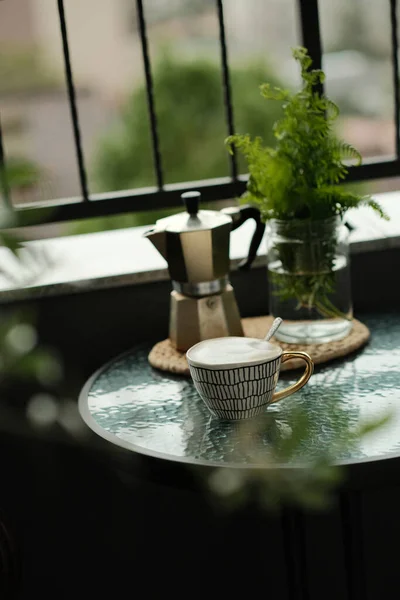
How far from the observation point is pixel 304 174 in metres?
1.35

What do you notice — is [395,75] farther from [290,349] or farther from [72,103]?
[290,349]

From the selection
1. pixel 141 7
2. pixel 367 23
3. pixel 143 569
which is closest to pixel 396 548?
pixel 143 569

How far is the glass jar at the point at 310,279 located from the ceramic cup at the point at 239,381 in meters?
0.23

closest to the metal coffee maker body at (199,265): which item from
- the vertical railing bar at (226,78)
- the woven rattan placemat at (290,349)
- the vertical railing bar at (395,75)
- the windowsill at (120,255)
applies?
the woven rattan placemat at (290,349)

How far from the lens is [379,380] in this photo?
128cm

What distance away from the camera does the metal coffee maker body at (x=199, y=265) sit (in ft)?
4.46

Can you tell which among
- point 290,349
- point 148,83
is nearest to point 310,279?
point 290,349

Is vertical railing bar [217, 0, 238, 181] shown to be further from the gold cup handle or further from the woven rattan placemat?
the gold cup handle

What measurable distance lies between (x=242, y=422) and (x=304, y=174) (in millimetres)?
409

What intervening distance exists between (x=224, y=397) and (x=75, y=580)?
823 millimetres

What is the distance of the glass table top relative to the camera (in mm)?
1089

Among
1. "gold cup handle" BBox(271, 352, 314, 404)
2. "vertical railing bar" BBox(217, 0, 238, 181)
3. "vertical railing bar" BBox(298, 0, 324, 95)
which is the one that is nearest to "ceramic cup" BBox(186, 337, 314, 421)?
"gold cup handle" BBox(271, 352, 314, 404)

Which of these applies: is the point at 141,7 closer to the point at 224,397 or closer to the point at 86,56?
the point at 224,397

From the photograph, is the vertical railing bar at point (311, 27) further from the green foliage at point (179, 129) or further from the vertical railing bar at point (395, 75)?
the green foliage at point (179, 129)
